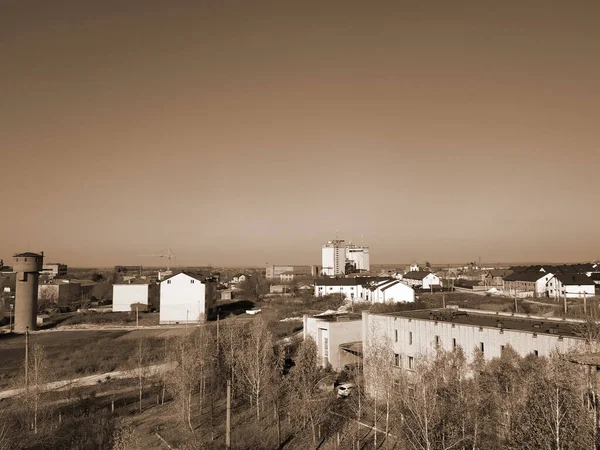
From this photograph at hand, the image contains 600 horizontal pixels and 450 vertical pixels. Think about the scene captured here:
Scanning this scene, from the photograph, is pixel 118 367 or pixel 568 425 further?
pixel 118 367

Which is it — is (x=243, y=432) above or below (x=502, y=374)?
below

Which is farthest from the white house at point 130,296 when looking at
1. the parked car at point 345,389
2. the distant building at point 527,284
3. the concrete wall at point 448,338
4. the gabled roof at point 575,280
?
the gabled roof at point 575,280

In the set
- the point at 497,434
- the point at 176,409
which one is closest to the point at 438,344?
the point at 497,434

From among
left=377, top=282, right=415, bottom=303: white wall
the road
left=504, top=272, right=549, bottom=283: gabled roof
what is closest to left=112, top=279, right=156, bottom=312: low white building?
left=377, top=282, right=415, bottom=303: white wall

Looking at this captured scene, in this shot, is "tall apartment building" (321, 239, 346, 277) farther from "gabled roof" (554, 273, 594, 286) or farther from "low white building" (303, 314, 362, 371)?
"low white building" (303, 314, 362, 371)

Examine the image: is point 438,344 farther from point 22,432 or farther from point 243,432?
point 22,432

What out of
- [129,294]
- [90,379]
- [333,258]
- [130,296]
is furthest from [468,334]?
[333,258]
